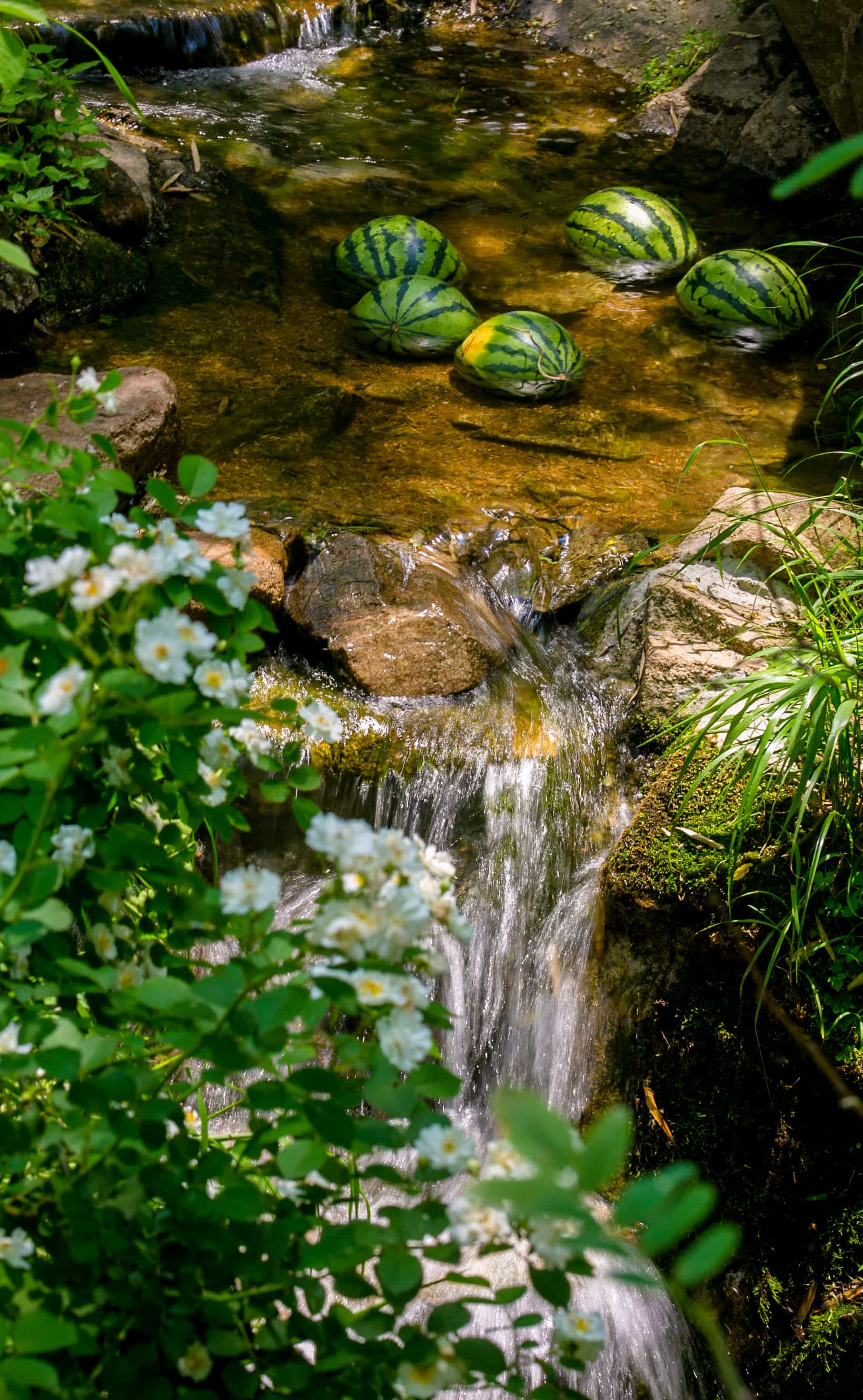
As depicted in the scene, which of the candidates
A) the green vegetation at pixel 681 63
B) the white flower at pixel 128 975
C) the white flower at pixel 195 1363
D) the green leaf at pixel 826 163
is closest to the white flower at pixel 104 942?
the white flower at pixel 128 975

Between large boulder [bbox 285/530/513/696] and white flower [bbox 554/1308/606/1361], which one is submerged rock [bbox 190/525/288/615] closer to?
large boulder [bbox 285/530/513/696]

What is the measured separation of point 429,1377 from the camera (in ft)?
3.08

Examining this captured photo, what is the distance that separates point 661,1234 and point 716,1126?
6.72ft

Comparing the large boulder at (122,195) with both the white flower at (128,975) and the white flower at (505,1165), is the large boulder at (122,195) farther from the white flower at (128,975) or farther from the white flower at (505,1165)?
the white flower at (505,1165)

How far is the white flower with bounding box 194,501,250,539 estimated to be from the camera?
1186 millimetres

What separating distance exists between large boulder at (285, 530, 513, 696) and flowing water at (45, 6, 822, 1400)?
0.26 feet

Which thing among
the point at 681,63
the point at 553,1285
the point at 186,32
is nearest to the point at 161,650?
the point at 553,1285

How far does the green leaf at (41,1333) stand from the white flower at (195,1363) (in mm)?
159

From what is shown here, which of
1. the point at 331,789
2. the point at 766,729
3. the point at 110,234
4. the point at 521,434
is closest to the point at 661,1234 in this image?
the point at 766,729

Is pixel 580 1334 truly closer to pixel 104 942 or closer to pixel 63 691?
pixel 104 942

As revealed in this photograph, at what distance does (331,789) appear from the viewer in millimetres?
3064

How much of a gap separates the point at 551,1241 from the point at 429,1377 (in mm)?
170

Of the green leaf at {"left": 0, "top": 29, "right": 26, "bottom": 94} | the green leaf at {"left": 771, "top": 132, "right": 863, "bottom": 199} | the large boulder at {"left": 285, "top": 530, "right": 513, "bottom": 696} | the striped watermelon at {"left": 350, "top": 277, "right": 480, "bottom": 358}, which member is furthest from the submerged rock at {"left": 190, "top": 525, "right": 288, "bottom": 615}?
the green leaf at {"left": 771, "top": 132, "right": 863, "bottom": 199}

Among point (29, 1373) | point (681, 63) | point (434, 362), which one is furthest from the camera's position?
point (681, 63)
